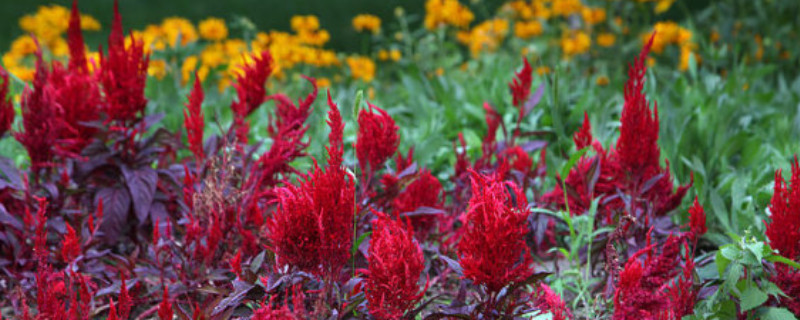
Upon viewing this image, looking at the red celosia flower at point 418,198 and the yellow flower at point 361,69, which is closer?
the red celosia flower at point 418,198

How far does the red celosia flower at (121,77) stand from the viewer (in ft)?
7.57

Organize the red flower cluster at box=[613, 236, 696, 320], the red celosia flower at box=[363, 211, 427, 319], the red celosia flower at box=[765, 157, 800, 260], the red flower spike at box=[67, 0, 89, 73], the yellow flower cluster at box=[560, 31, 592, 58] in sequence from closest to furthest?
the red celosia flower at box=[363, 211, 427, 319]
the red flower cluster at box=[613, 236, 696, 320]
the red celosia flower at box=[765, 157, 800, 260]
the red flower spike at box=[67, 0, 89, 73]
the yellow flower cluster at box=[560, 31, 592, 58]

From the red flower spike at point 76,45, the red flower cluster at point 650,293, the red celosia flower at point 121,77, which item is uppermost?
the red flower spike at point 76,45

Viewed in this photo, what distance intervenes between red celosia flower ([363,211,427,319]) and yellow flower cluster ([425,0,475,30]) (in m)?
3.88

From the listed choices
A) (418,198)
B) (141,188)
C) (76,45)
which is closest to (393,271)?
(418,198)

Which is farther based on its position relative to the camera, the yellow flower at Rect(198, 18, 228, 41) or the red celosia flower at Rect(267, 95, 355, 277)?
the yellow flower at Rect(198, 18, 228, 41)

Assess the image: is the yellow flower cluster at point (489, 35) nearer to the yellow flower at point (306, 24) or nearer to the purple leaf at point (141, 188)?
the yellow flower at point (306, 24)

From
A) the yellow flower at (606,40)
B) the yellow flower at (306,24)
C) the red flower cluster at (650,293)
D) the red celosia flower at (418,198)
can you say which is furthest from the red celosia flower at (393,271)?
the yellow flower at (606,40)

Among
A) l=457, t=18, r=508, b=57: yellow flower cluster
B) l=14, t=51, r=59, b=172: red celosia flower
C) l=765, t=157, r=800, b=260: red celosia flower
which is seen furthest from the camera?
l=457, t=18, r=508, b=57: yellow flower cluster

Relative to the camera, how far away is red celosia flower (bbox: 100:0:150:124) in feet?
7.57

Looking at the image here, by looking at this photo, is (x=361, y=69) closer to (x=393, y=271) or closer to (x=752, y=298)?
(x=752, y=298)

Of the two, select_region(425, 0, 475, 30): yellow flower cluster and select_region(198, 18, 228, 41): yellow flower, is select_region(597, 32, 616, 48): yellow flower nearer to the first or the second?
select_region(425, 0, 475, 30): yellow flower cluster

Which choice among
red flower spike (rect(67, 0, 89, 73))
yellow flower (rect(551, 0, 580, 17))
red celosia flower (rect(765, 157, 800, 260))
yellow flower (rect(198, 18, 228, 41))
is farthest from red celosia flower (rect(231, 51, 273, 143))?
yellow flower (rect(551, 0, 580, 17))

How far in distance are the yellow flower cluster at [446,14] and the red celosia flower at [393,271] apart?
3.88 metres
